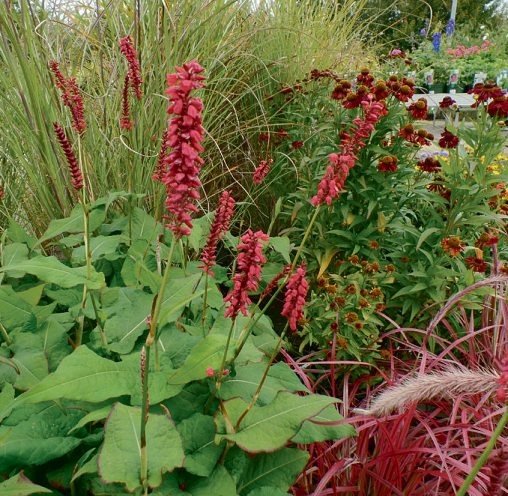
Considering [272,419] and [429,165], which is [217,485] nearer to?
[272,419]

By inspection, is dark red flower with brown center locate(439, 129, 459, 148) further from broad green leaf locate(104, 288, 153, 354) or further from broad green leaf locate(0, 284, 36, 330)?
broad green leaf locate(0, 284, 36, 330)

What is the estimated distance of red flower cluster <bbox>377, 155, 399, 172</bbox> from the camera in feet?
7.13

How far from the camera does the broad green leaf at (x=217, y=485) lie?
1.06m

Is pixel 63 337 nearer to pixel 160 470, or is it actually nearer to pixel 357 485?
pixel 160 470

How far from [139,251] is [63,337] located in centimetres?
45

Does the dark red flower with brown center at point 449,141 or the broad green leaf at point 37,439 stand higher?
the dark red flower with brown center at point 449,141

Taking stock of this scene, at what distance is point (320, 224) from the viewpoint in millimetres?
2402

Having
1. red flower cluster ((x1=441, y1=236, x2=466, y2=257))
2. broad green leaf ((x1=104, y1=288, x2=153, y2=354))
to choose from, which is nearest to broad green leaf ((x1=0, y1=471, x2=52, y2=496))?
broad green leaf ((x1=104, y1=288, x2=153, y2=354))

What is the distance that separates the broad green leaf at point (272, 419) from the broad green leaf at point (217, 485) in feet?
0.26

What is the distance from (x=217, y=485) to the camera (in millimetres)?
1082

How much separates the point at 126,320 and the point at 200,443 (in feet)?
1.49

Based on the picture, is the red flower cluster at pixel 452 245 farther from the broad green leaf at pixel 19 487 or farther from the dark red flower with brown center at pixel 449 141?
the broad green leaf at pixel 19 487

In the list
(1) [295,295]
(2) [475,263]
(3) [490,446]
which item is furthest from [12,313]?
(2) [475,263]

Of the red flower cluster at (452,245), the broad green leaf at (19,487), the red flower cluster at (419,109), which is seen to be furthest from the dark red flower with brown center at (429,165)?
the broad green leaf at (19,487)
